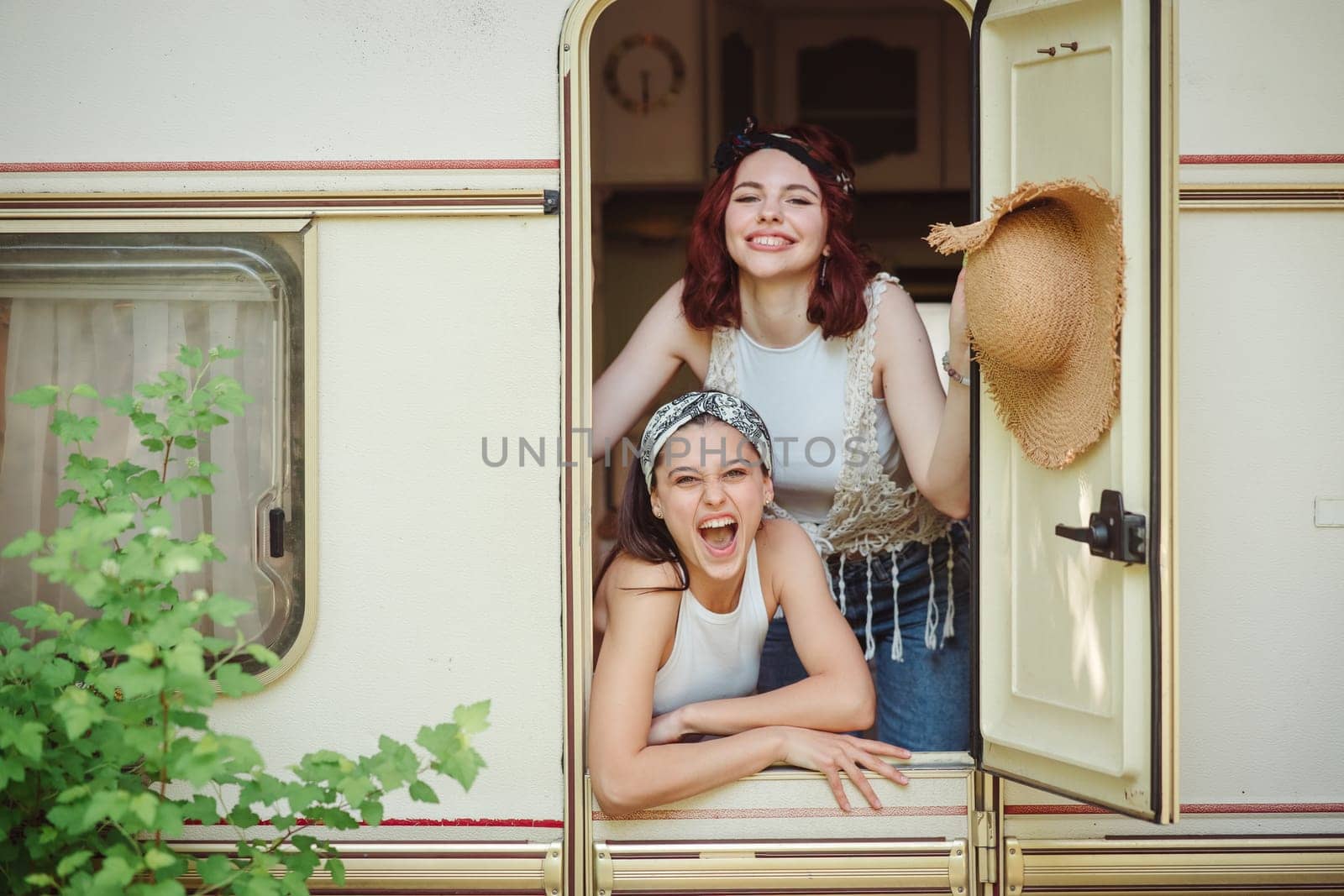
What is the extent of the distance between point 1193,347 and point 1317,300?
0.34 metres

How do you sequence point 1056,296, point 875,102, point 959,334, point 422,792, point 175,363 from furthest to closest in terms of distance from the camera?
point 875,102
point 175,363
point 959,334
point 1056,296
point 422,792

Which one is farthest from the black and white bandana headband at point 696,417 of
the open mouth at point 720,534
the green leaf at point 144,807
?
the green leaf at point 144,807

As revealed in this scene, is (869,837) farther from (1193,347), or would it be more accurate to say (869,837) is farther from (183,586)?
(183,586)

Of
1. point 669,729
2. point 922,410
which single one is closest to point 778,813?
point 669,729

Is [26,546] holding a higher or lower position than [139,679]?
higher

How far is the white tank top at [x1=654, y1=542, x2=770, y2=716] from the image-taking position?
342cm

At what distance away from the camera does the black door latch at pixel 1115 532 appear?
255cm

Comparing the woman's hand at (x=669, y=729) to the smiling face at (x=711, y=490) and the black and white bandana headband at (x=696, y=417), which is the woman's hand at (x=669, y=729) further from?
the black and white bandana headband at (x=696, y=417)

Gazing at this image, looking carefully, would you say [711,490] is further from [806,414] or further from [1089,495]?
[1089,495]

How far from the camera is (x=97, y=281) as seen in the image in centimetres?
323

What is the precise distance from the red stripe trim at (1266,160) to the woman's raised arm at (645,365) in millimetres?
1482

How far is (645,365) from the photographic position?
3785mm

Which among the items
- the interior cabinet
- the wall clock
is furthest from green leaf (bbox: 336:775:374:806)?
the interior cabinet

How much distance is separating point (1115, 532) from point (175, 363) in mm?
2430
